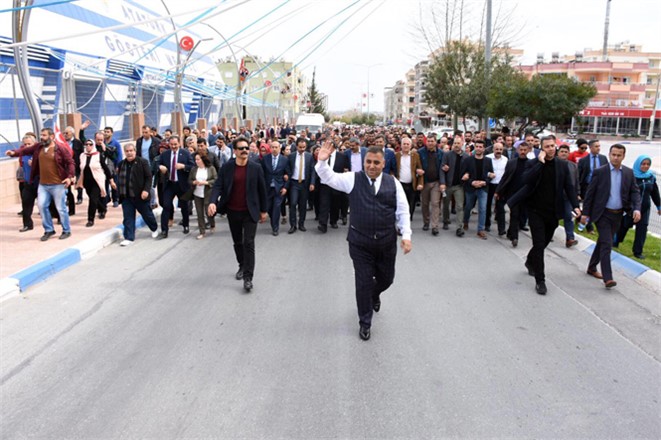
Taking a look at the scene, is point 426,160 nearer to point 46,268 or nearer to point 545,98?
point 46,268

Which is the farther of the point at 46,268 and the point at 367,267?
the point at 46,268

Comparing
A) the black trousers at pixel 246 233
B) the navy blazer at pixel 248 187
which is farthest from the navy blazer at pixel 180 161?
the black trousers at pixel 246 233

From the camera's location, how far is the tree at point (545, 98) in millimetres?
18172

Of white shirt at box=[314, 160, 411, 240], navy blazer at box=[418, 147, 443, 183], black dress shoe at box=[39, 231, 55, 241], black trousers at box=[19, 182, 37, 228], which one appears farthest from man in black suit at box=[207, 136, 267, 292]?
black trousers at box=[19, 182, 37, 228]

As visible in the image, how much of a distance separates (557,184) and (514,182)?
6.19 ft

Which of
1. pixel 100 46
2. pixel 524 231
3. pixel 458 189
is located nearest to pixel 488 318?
pixel 458 189

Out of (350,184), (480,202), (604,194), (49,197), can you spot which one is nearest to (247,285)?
(350,184)

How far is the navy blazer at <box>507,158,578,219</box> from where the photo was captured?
673cm

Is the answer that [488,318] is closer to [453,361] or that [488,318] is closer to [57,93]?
[453,361]

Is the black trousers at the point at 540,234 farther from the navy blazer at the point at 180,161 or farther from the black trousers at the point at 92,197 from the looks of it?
the black trousers at the point at 92,197

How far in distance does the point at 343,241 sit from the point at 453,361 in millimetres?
5326

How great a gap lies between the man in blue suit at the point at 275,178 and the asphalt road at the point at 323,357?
3.03 metres

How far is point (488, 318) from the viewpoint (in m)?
5.77

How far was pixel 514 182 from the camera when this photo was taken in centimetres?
857
